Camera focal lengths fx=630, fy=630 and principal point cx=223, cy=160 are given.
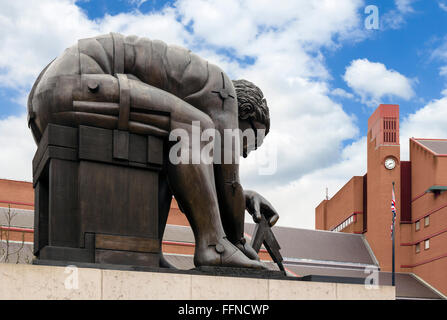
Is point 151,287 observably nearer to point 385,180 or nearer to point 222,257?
point 222,257

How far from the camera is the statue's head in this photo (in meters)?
6.42

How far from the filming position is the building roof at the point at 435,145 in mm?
40062

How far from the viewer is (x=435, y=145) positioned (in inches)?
1625

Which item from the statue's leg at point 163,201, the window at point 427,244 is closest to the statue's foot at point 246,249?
the statue's leg at point 163,201

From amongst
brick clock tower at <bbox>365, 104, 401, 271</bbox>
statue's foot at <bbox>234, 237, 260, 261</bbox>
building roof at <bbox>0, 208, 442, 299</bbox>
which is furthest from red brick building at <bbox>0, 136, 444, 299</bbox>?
statue's foot at <bbox>234, 237, 260, 261</bbox>

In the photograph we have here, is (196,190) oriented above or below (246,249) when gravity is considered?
above

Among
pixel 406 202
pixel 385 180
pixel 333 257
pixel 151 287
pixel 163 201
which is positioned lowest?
pixel 151 287

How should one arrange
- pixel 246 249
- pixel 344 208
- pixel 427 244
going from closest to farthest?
pixel 246 249, pixel 427 244, pixel 344 208

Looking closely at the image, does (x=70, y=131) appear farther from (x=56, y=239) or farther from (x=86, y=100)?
(x=56, y=239)

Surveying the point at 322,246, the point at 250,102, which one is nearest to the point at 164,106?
A: the point at 250,102

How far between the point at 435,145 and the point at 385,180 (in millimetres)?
3939

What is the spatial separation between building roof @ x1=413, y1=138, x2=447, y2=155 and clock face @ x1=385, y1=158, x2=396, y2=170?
2075 millimetres

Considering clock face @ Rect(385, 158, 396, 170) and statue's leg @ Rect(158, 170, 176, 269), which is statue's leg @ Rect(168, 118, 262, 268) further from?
clock face @ Rect(385, 158, 396, 170)

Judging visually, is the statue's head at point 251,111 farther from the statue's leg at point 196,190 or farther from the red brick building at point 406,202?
the red brick building at point 406,202
